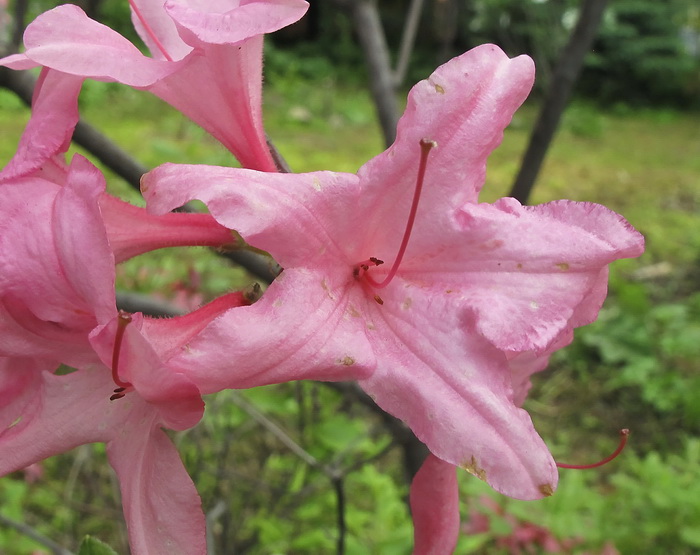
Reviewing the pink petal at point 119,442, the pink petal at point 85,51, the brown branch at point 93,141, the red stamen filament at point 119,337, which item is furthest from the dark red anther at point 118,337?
the brown branch at point 93,141

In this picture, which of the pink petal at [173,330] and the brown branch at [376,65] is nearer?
the pink petal at [173,330]

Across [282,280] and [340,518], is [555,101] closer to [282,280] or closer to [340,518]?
[340,518]

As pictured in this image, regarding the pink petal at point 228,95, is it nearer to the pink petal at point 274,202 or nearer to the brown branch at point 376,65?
the pink petal at point 274,202

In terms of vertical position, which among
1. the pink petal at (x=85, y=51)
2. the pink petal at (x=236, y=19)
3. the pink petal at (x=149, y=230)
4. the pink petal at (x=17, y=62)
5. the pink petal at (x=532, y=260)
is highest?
the pink petal at (x=236, y=19)

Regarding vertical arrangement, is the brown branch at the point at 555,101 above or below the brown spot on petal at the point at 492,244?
below

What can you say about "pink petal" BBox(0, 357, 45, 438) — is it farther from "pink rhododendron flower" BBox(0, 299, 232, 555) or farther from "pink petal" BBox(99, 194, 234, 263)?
"pink petal" BBox(99, 194, 234, 263)

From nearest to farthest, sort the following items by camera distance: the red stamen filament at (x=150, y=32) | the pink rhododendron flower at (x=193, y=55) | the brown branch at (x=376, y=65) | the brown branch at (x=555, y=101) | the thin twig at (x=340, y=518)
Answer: the pink rhododendron flower at (x=193, y=55) < the red stamen filament at (x=150, y=32) < the thin twig at (x=340, y=518) < the brown branch at (x=555, y=101) < the brown branch at (x=376, y=65)
